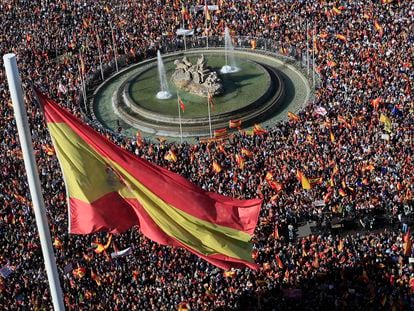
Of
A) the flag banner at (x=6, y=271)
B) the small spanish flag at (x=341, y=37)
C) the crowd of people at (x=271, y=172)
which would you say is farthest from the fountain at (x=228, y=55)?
the flag banner at (x=6, y=271)

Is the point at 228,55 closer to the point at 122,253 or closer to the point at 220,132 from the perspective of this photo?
the point at 220,132

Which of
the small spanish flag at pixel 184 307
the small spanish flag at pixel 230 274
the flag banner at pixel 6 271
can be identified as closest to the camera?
the small spanish flag at pixel 184 307

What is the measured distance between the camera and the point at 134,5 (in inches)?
2365

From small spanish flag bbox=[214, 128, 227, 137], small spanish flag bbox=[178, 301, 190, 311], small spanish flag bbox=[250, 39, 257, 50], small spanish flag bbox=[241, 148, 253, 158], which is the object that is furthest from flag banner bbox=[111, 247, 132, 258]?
small spanish flag bbox=[250, 39, 257, 50]

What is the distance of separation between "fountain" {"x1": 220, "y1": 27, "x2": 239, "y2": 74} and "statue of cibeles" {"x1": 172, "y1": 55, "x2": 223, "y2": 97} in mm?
3717

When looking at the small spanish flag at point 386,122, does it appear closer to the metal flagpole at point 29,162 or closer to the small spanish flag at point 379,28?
the small spanish flag at point 379,28

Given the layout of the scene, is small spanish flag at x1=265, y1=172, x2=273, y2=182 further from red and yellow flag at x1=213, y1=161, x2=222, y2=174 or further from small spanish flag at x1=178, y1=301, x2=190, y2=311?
small spanish flag at x1=178, y1=301, x2=190, y2=311

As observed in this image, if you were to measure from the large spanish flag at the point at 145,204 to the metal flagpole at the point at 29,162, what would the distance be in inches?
56.5

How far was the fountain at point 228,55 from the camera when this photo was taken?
5016 centimetres

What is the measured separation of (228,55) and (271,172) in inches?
834

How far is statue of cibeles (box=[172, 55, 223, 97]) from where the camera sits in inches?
1797

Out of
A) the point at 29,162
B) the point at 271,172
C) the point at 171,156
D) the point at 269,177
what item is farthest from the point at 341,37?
the point at 29,162

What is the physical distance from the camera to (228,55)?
53.8m

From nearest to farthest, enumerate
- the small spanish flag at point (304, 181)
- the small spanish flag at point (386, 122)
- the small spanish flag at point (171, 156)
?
the small spanish flag at point (304, 181)
the small spanish flag at point (171, 156)
the small spanish flag at point (386, 122)
